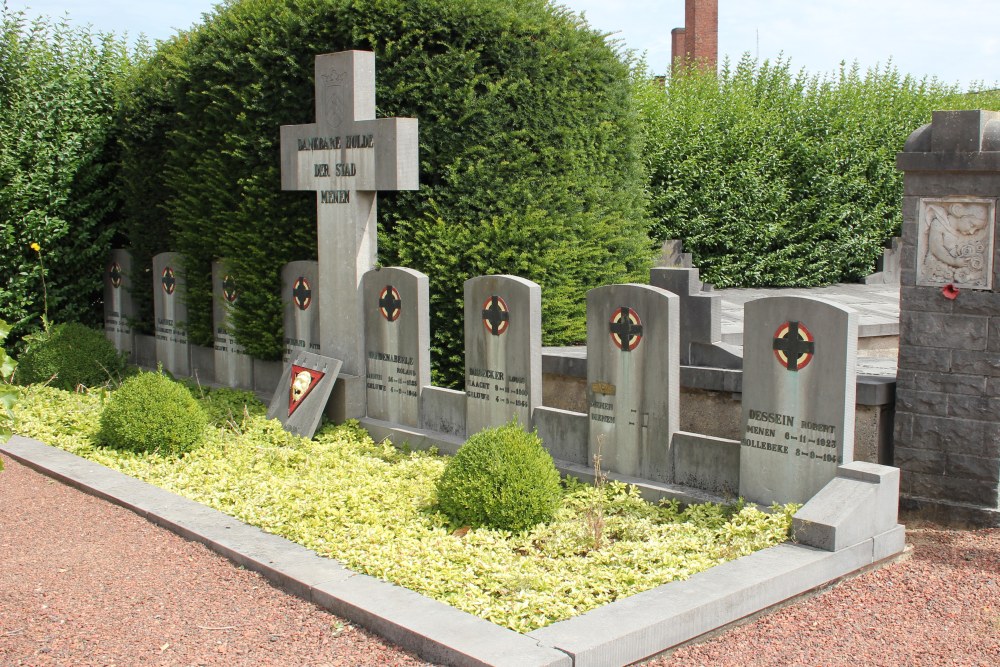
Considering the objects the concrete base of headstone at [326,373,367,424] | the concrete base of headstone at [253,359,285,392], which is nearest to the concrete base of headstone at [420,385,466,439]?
the concrete base of headstone at [326,373,367,424]

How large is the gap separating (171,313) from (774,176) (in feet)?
29.0

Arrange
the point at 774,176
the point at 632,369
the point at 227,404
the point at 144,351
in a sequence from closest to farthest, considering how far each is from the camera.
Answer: the point at 632,369, the point at 227,404, the point at 144,351, the point at 774,176

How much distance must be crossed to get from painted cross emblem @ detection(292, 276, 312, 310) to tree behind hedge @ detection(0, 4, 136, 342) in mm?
3921

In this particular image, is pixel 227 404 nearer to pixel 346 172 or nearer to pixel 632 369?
pixel 346 172

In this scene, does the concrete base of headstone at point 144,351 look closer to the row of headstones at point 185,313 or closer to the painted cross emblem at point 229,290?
the row of headstones at point 185,313

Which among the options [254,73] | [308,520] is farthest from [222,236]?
[308,520]

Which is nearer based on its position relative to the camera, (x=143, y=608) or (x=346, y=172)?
(x=143, y=608)

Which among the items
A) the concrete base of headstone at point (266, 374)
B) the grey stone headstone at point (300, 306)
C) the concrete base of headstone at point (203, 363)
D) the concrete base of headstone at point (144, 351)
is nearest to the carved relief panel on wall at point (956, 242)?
the grey stone headstone at point (300, 306)

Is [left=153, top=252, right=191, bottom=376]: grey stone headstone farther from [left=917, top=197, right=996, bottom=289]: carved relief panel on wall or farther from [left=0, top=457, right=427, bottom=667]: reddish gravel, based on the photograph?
[left=917, top=197, right=996, bottom=289]: carved relief panel on wall

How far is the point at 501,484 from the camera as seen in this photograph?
19.6 ft

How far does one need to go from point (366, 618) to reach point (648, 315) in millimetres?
2782

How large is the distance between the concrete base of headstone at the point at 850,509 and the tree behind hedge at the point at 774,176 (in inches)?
347

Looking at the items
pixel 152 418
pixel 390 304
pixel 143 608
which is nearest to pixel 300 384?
pixel 390 304

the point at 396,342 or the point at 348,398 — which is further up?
the point at 396,342
